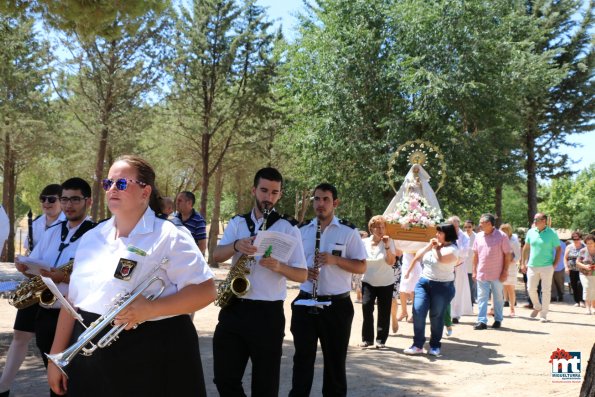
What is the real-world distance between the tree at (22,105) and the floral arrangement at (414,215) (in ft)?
44.5

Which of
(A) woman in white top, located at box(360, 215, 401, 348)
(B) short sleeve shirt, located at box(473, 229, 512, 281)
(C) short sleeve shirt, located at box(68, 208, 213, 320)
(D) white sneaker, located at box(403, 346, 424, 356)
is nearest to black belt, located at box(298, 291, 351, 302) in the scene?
(C) short sleeve shirt, located at box(68, 208, 213, 320)

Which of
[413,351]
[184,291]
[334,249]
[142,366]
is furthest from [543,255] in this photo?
[142,366]

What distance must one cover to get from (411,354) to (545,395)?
102 inches

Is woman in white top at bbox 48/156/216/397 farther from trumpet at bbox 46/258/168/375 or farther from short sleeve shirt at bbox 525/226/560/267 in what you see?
short sleeve shirt at bbox 525/226/560/267

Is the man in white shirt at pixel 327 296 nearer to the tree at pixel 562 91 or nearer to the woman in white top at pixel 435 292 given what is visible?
the woman in white top at pixel 435 292

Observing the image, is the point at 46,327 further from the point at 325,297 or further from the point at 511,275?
the point at 511,275

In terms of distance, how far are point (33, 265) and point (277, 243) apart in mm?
2097

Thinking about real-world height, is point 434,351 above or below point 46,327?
below

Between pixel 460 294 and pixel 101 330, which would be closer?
pixel 101 330

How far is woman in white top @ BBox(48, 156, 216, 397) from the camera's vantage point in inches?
128

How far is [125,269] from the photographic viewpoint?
3.20 metres

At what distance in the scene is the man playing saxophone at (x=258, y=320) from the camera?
5078 millimetres

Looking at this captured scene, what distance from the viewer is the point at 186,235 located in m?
3.47

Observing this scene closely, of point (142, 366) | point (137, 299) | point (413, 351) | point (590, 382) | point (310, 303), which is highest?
point (137, 299)
